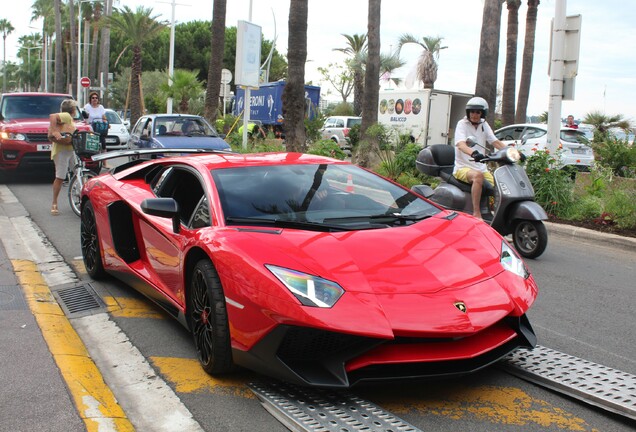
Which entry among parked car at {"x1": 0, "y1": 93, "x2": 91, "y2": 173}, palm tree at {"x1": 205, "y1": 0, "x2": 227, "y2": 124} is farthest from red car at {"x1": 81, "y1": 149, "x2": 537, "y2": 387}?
palm tree at {"x1": 205, "y1": 0, "x2": 227, "y2": 124}

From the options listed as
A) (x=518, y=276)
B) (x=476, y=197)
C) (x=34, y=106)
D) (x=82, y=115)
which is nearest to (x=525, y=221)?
(x=476, y=197)

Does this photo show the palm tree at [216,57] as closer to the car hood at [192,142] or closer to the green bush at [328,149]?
the car hood at [192,142]

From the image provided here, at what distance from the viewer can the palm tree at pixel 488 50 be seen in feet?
55.0

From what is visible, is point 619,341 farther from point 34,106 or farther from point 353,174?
point 34,106

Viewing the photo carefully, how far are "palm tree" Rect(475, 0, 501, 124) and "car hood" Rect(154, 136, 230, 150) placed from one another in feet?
20.8

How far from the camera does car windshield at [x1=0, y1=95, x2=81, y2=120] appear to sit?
51.8ft

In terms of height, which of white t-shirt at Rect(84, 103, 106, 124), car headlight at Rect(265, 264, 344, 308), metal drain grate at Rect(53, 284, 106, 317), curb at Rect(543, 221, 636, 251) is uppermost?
white t-shirt at Rect(84, 103, 106, 124)

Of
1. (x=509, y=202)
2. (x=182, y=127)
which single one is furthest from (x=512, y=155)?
(x=182, y=127)

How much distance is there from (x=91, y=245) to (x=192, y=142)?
9.25 meters

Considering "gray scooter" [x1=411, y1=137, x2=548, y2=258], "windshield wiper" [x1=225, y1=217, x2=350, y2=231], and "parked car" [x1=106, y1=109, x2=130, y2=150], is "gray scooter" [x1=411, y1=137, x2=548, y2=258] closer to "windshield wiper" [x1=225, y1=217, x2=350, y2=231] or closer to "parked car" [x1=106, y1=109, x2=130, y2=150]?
"windshield wiper" [x1=225, y1=217, x2=350, y2=231]

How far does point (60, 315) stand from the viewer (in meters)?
5.46

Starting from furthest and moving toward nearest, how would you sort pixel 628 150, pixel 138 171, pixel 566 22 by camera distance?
pixel 628 150 → pixel 566 22 → pixel 138 171

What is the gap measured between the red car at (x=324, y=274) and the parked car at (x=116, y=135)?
61.7 feet

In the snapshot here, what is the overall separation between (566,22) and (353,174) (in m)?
8.37
